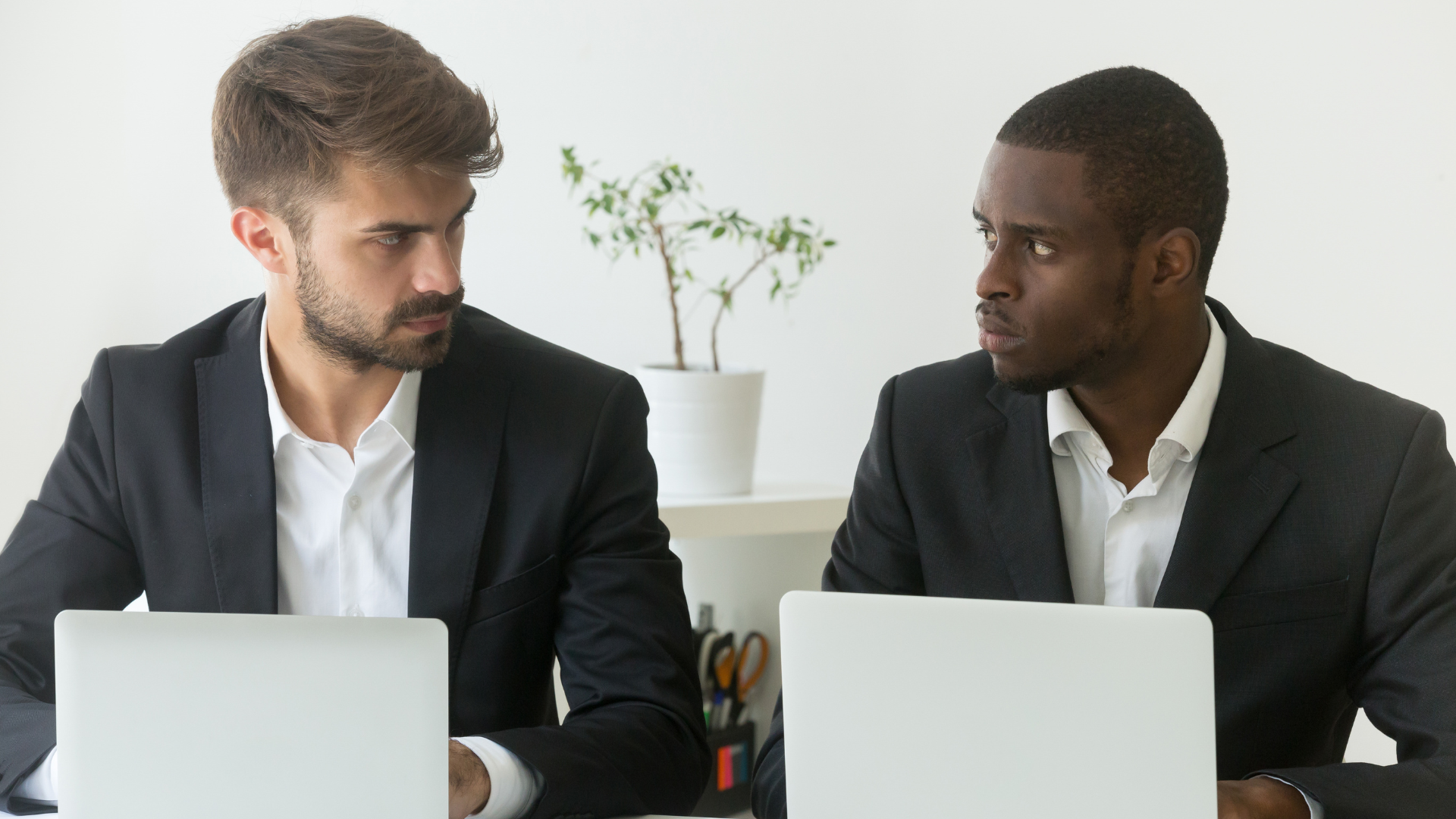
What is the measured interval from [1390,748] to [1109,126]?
1.65 m

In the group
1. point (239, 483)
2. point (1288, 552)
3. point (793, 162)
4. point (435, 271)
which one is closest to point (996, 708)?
point (1288, 552)

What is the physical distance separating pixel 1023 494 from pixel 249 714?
0.93m

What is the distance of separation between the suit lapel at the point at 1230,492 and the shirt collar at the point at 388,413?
0.93 meters

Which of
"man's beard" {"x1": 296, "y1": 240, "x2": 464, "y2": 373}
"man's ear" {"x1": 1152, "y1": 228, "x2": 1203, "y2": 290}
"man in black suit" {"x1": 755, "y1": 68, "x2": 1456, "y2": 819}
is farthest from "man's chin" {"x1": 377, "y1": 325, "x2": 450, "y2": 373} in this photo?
"man's ear" {"x1": 1152, "y1": 228, "x2": 1203, "y2": 290}

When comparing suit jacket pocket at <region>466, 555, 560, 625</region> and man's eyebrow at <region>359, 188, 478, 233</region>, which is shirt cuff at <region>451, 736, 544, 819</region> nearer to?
suit jacket pocket at <region>466, 555, 560, 625</region>

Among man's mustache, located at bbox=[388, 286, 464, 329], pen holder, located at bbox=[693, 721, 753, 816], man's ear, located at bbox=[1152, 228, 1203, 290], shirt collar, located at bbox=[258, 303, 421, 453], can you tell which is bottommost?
pen holder, located at bbox=[693, 721, 753, 816]

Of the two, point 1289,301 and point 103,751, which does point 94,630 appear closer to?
point 103,751

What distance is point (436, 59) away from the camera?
1603 millimetres

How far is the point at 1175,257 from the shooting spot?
146 centimetres

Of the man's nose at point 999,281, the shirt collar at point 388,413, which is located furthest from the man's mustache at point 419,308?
the man's nose at point 999,281

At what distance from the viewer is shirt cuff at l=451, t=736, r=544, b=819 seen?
4.13 feet

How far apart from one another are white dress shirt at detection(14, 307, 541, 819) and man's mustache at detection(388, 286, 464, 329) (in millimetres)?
115

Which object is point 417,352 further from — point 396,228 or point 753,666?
point 753,666

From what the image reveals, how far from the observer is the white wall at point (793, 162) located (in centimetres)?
238
